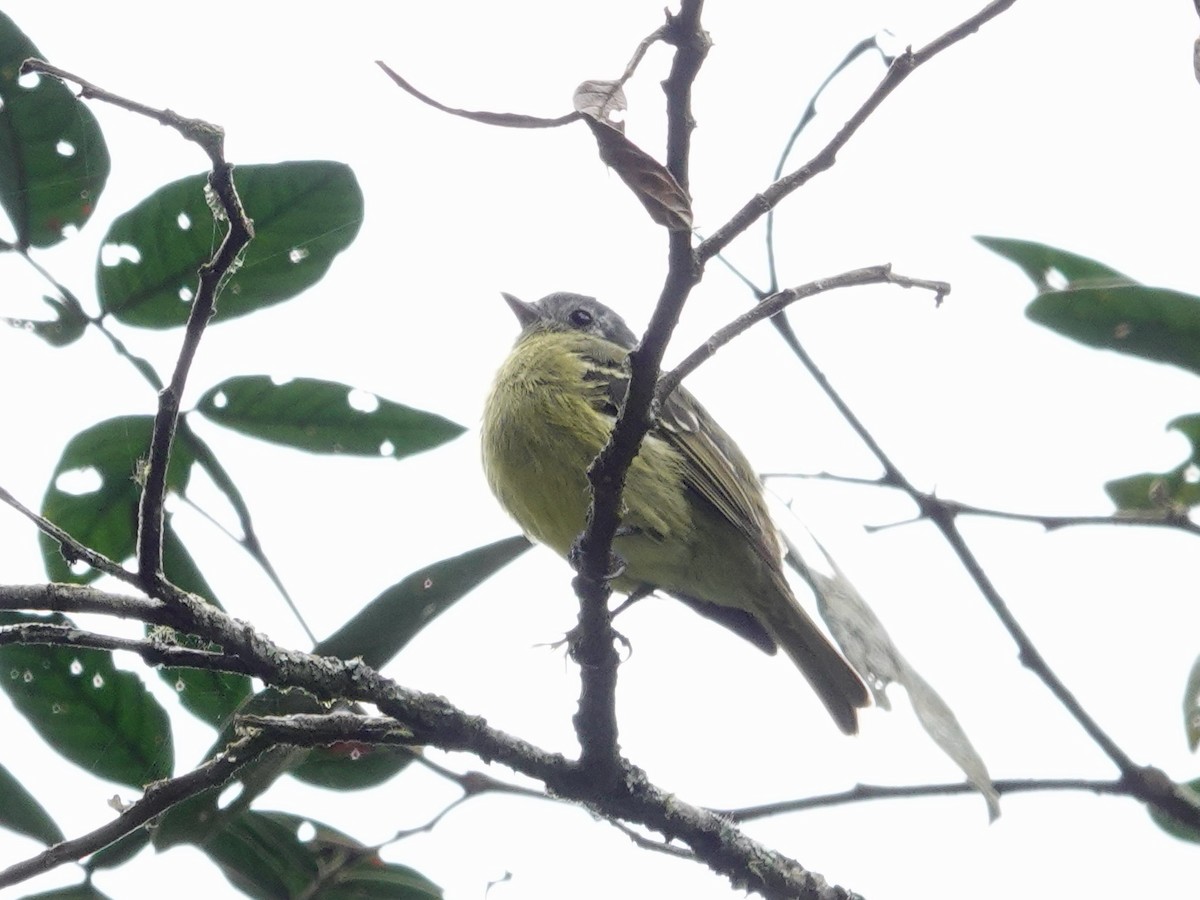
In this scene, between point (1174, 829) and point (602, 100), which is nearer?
point (602, 100)

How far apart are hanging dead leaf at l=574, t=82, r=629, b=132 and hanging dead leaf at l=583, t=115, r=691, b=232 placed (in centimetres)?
4

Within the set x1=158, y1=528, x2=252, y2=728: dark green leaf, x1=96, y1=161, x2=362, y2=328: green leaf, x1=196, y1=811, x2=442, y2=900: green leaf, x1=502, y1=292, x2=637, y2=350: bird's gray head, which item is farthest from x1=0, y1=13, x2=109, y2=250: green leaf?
x1=502, y1=292, x2=637, y2=350: bird's gray head

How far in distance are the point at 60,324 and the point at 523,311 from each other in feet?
10.9

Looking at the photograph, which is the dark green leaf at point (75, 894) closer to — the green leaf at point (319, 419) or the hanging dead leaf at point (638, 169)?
the green leaf at point (319, 419)

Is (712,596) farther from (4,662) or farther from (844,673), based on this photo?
(4,662)

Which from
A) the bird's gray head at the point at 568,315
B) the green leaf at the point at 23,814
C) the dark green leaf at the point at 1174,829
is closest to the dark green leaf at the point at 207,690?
the green leaf at the point at 23,814

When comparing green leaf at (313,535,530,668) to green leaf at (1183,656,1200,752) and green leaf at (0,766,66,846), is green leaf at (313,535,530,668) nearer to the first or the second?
green leaf at (0,766,66,846)

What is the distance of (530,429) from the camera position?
13.8ft

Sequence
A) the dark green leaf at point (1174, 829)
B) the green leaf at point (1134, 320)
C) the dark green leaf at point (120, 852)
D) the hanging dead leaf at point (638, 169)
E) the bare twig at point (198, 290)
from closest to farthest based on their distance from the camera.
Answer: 1. the hanging dead leaf at point (638, 169)
2. the bare twig at point (198, 290)
3. the dark green leaf at point (120, 852)
4. the green leaf at point (1134, 320)
5. the dark green leaf at point (1174, 829)

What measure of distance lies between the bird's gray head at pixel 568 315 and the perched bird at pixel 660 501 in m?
0.97

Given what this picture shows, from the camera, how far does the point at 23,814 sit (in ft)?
7.82

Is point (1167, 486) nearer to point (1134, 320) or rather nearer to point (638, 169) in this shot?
point (1134, 320)

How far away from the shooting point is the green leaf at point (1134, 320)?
253cm

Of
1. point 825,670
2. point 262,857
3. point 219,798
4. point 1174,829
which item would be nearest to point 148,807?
point 219,798
